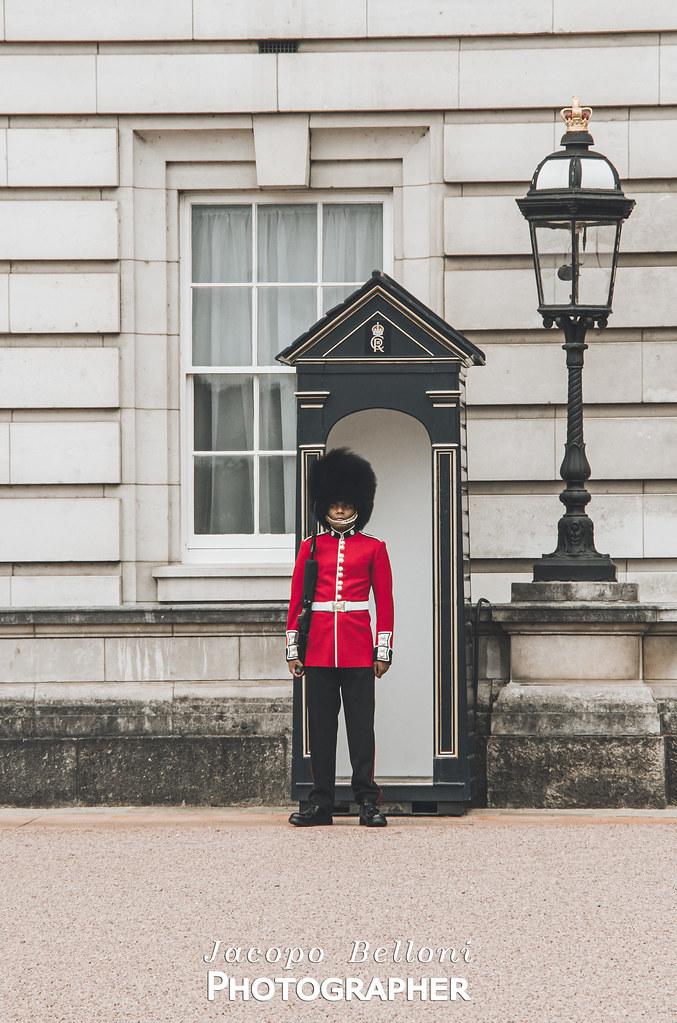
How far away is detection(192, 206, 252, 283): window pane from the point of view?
1072cm

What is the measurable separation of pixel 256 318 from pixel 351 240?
0.73m

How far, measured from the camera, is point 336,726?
8523mm

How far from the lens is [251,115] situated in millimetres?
10508

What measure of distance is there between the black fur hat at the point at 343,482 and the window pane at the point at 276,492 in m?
2.10

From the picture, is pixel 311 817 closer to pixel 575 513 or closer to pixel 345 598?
pixel 345 598

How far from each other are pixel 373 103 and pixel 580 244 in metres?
1.96

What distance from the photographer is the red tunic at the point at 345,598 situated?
27.8ft

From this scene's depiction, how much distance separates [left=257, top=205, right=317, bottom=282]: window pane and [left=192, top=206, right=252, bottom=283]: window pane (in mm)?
84

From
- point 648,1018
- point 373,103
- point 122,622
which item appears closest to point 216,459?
point 122,622

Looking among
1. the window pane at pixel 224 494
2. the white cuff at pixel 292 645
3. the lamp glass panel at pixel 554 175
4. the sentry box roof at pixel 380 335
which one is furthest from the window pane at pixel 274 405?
the white cuff at pixel 292 645

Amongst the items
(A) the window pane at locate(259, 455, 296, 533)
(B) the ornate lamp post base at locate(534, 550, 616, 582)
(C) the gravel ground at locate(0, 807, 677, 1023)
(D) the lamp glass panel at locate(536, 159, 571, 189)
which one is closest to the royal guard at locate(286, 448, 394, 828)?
(C) the gravel ground at locate(0, 807, 677, 1023)

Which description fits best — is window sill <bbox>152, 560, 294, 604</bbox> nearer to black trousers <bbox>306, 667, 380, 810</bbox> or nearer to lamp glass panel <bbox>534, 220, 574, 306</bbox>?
black trousers <bbox>306, 667, 380, 810</bbox>

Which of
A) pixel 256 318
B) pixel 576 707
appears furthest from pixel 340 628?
pixel 256 318

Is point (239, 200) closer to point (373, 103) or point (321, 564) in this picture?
point (373, 103)
